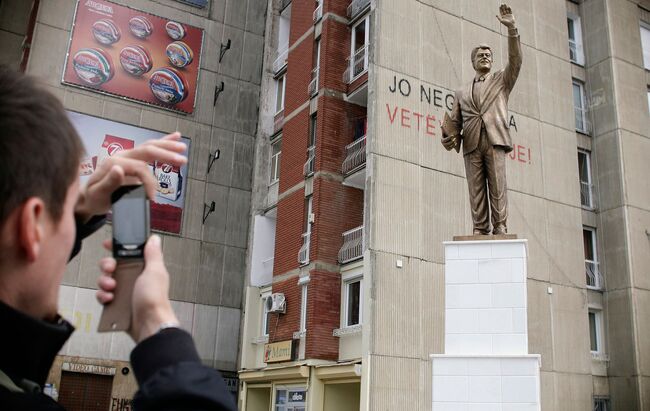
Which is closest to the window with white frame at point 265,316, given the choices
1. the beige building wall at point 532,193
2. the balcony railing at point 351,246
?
the balcony railing at point 351,246

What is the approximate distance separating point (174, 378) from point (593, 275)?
26.0 metres

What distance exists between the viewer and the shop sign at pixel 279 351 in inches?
884

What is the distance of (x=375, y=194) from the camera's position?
67.1ft

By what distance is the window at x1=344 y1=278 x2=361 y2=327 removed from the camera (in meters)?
21.7

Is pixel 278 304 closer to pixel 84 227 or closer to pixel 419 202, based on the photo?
pixel 419 202

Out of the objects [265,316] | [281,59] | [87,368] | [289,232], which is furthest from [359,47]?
[87,368]

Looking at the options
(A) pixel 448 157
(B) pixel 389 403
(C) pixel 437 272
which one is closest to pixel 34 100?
(B) pixel 389 403

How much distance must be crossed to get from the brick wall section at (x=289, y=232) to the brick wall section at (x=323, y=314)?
1.78m

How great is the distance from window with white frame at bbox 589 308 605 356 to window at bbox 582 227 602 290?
935 millimetres

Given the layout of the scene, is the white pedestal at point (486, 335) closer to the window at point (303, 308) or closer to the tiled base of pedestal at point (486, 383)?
the tiled base of pedestal at point (486, 383)

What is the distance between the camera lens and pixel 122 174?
1.78 m

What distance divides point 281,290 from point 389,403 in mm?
6782

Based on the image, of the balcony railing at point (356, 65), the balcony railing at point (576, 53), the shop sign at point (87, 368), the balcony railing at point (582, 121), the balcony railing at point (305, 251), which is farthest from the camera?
the balcony railing at point (576, 53)

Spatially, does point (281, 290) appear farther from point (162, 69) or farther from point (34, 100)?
point (34, 100)
